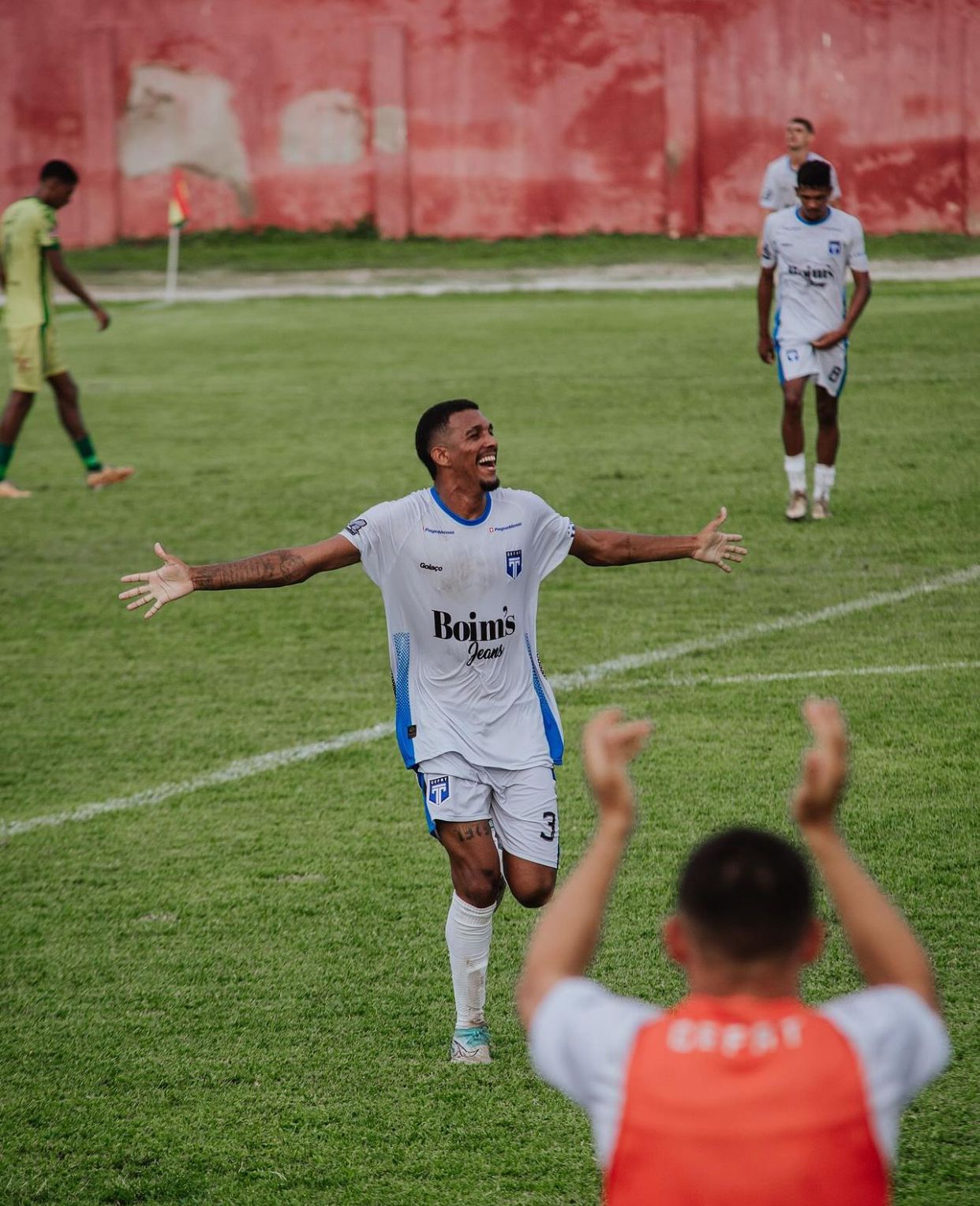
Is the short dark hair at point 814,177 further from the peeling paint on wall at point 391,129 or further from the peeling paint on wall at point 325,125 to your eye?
the peeling paint on wall at point 325,125

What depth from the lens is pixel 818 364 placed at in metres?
11.7

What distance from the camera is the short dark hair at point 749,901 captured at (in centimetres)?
235

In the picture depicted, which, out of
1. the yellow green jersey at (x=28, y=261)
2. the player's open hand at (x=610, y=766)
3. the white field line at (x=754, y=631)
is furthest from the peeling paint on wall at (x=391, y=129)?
the player's open hand at (x=610, y=766)

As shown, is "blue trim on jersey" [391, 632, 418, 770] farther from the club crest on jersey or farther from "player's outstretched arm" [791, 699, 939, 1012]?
"player's outstretched arm" [791, 699, 939, 1012]

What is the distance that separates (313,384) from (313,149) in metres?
16.9

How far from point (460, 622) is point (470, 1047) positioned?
1305 millimetres

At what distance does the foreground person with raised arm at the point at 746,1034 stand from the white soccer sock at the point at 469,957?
268cm

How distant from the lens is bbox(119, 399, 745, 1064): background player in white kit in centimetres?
522

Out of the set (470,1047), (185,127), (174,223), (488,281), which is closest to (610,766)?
(470,1047)

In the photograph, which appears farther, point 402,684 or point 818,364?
point 818,364

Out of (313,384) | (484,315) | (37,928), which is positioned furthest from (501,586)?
(484,315)

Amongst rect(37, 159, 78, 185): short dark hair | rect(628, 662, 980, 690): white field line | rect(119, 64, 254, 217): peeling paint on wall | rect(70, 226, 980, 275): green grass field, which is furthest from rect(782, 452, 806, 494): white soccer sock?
rect(119, 64, 254, 217): peeling paint on wall

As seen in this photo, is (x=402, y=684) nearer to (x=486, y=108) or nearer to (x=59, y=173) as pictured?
(x=59, y=173)

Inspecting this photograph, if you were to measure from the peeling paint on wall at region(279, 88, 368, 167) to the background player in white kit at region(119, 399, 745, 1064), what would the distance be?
2954 cm
